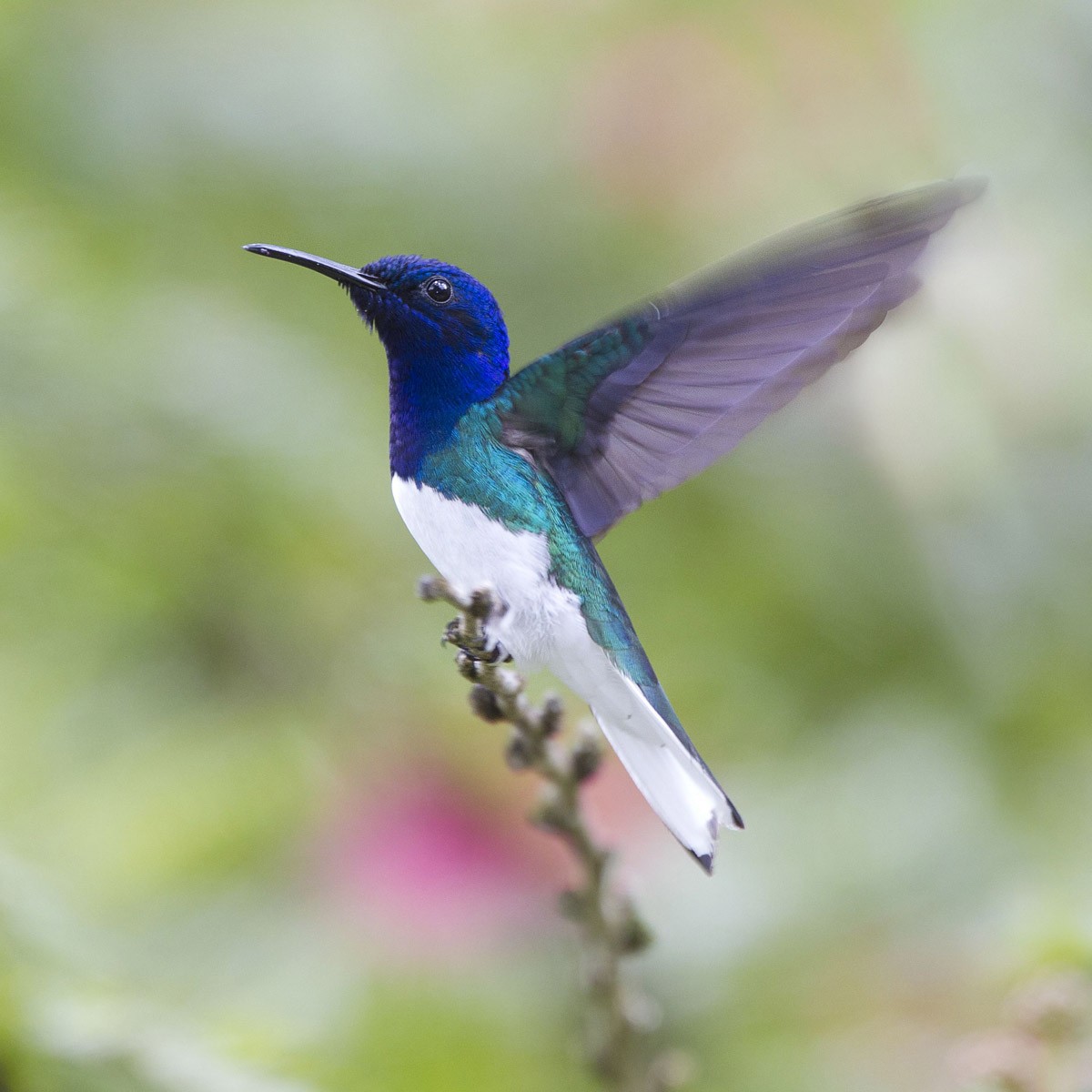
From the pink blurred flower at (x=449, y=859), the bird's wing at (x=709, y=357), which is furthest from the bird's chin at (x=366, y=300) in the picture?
the pink blurred flower at (x=449, y=859)

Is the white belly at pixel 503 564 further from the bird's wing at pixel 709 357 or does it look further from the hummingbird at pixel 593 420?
the bird's wing at pixel 709 357

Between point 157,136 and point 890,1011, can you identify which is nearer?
point 890,1011

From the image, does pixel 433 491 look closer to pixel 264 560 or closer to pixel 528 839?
pixel 528 839

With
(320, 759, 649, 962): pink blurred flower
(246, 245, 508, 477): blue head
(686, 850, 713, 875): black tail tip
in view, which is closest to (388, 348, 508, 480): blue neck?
(246, 245, 508, 477): blue head

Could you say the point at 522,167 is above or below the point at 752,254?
above

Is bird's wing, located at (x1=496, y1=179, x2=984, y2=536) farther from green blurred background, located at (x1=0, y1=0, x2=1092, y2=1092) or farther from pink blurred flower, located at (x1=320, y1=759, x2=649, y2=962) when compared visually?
pink blurred flower, located at (x1=320, y1=759, x2=649, y2=962)

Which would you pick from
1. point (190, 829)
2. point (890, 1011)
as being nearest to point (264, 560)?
point (190, 829)

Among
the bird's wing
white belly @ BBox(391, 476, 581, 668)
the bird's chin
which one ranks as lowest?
white belly @ BBox(391, 476, 581, 668)

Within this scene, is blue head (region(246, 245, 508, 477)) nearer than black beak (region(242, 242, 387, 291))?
No
